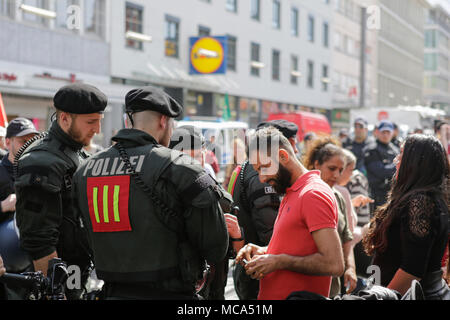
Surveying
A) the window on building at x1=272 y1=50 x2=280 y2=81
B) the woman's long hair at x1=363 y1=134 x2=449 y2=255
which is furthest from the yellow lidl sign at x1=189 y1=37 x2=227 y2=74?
the woman's long hair at x1=363 y1=134 x2=449 y2=255

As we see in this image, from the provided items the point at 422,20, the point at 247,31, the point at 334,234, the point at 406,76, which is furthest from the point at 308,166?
the point at 422,20

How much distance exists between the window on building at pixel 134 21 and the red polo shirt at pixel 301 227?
18738 millimetres

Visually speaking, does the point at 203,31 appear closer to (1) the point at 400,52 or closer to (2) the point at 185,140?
(2) the point at 185,140

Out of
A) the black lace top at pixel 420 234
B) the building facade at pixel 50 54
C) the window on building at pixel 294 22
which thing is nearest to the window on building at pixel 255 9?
the window on building at pixel 294 22

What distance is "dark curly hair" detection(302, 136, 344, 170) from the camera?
4484 millimetres

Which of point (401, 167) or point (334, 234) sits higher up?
point (401, 167)

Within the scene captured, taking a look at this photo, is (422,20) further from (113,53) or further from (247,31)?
(113,53)

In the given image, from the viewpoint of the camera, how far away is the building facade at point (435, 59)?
7544 cm

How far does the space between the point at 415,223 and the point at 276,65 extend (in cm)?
2876

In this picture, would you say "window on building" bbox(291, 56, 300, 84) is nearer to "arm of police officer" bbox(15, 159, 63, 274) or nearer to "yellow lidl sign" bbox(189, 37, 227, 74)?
"yellow lidl sign" bbox(189, 37, 227, 74)

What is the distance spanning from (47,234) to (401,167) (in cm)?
205

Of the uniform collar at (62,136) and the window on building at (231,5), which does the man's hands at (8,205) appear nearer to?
the uniform collar at (62,136)

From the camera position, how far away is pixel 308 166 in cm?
463

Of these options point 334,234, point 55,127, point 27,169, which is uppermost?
point 55,127
